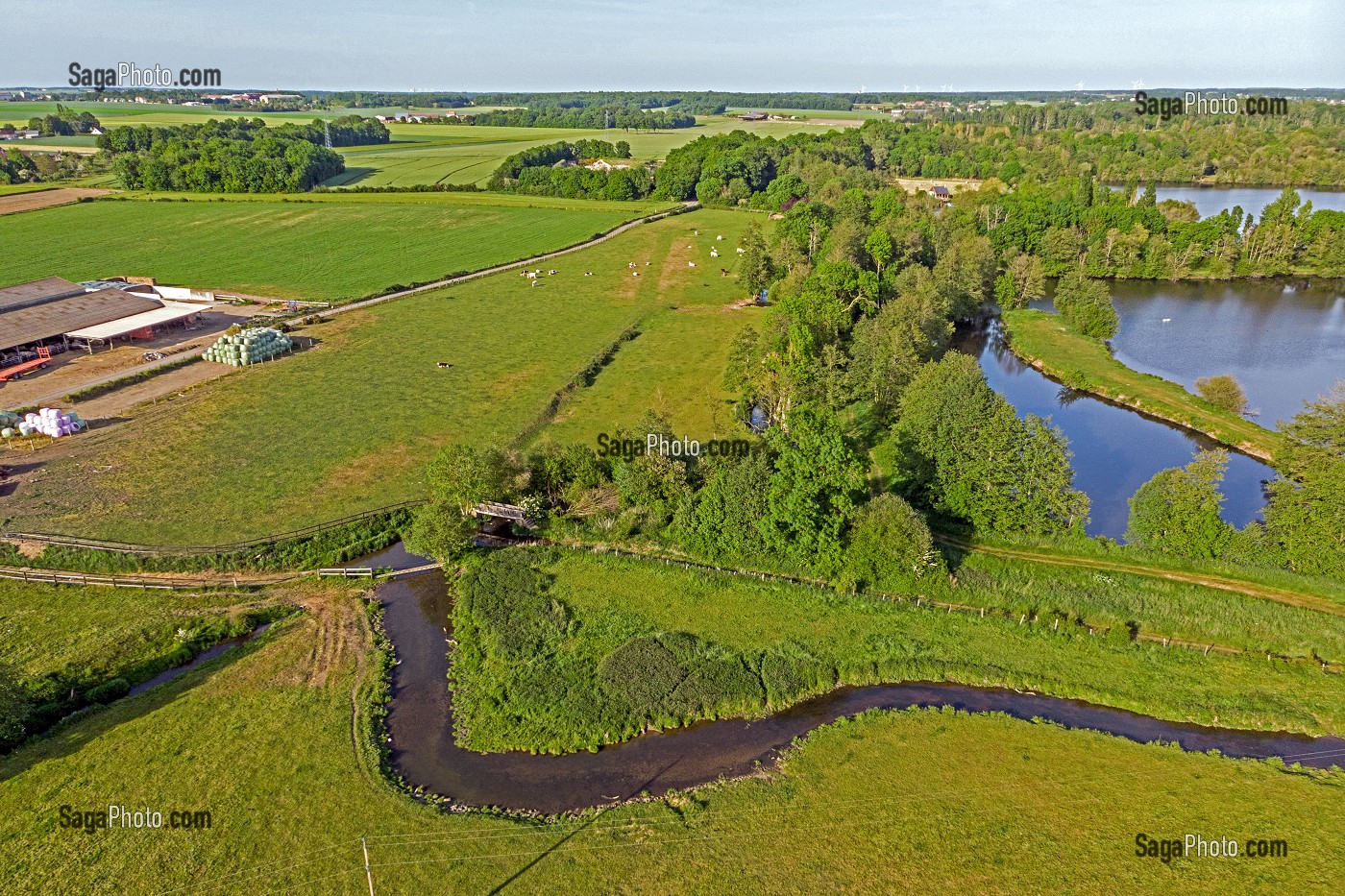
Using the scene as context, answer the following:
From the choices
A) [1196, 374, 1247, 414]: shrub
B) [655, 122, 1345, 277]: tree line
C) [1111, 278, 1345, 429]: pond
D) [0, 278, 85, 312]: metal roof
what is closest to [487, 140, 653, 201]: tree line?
[655, 122, 1345, 277]: tree line

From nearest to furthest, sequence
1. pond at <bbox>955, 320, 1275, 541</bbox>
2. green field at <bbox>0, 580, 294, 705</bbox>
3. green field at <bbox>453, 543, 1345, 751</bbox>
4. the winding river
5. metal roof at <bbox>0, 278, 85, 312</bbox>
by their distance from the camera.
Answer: the winding river
green field at <bbox>453, 543, 1345, 751</bbox>
green field at <bbox>0, 580, 294, 705</bbox>
pond at <bbox>955, 320, 1275, 541</bbox>
metal roof at <bbox>0, 278, 85, 312</bbox>

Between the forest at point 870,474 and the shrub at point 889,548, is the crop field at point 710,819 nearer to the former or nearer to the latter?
the shrub at point 889,548

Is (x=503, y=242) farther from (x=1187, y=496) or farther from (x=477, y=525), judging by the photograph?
(x=1187, y=496)

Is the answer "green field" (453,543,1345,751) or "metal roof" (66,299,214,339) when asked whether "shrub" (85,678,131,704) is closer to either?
"green field" (453,543,1345,751)

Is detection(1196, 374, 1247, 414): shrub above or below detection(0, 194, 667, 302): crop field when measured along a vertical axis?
below

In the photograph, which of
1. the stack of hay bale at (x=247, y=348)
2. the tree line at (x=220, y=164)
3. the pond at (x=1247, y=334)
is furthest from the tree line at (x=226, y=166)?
the pond at (x=1247, y=334)

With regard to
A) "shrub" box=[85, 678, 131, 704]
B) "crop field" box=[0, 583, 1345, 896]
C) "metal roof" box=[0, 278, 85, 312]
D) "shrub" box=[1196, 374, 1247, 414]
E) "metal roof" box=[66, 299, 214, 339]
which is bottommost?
"crop field" box=[0, 583, 1345, 896]

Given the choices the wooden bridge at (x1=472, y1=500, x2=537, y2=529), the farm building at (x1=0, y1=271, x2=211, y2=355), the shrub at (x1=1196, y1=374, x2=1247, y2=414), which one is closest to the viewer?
the wooden bridge at (x1=472, y1=500, x2=537, y2=529)
